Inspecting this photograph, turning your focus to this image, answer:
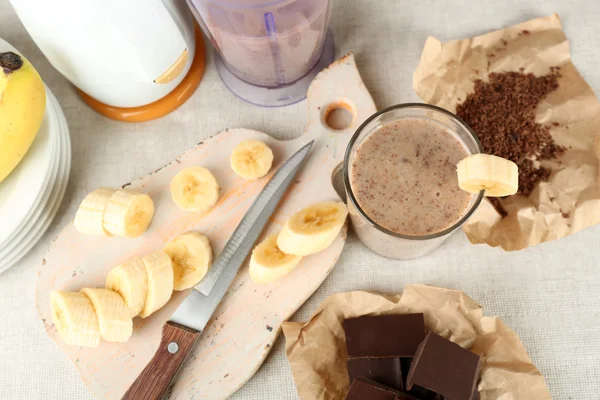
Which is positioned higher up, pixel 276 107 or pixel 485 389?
pixel 276 107

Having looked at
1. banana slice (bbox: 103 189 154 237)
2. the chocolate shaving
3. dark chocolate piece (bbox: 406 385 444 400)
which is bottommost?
dark chocolate piece (bbox: 406 385 444 400)

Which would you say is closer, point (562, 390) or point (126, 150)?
point (562, 390)

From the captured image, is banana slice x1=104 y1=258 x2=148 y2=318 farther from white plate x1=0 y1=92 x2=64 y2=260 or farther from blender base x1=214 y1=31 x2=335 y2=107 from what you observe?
blender base x1=214 y1=31 x2=335 y2=107

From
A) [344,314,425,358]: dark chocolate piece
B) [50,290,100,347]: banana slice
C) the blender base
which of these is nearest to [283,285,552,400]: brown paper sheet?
[344,314,425,358]: dark chocolate piece

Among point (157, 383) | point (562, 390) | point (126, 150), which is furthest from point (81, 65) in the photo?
point (562, 390)

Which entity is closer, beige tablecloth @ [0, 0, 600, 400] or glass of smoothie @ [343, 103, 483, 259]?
glass of smoothie @ [343, 103, 483, 259]

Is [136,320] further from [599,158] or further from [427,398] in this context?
[599,158]

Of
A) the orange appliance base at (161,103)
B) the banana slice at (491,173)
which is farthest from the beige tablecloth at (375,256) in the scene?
the banana slice at (491,173)
